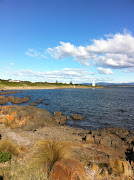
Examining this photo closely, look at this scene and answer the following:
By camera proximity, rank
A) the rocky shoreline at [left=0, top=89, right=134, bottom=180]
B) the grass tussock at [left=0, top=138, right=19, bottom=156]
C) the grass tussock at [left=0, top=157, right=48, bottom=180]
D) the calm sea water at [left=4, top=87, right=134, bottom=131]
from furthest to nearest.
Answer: the calm sea water at [left=4, top=87, right=134, bottom=131], the grass tussock at [left=0, top=138, right=19, bottom=156], the rocky shoreline at [left=0, top=89, right=134, bottom=180], the grass tussock at [left=0, top=157, right=48, bottom=180]

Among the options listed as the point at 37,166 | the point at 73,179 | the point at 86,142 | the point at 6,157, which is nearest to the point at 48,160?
the point at 37,166

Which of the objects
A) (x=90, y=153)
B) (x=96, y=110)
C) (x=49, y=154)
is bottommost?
(x=96, y=110)

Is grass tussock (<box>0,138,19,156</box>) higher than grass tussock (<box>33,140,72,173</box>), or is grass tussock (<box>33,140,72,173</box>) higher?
grass tussock (<box>33,140,72,173</box>)

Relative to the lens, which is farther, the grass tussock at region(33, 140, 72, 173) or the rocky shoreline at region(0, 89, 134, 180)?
the grass tussock at region(33, 140, 72, 173)

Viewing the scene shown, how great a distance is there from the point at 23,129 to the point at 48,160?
890 centimetres

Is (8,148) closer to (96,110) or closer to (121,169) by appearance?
(121,169)

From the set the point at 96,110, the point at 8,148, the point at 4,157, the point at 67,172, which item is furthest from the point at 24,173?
the point at 96,110

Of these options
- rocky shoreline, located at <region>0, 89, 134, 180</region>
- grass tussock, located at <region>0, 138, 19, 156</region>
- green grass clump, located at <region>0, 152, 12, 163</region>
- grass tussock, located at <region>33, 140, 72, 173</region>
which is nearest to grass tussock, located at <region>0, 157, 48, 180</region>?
grass tussock, located at <region>33, 140, 72, 173</region>

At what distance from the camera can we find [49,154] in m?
7.46

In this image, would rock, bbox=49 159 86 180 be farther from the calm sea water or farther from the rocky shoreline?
the calm sea water

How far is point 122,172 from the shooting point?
7.22m

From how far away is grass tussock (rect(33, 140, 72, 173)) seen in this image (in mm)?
7068

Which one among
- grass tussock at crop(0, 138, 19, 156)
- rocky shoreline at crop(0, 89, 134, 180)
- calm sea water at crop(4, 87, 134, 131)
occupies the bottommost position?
calm sea water at crop(4, 87, 134, 131)

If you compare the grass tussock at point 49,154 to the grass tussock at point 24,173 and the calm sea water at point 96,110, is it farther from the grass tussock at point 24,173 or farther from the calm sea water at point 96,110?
the calm sea water at point 96,110
